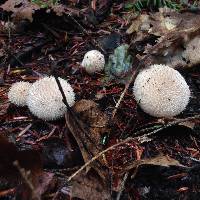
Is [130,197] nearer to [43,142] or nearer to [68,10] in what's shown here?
[43,142]

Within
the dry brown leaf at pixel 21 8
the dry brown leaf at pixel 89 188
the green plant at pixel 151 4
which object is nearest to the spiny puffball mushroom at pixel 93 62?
the dry brown leaf at pixel 21 8

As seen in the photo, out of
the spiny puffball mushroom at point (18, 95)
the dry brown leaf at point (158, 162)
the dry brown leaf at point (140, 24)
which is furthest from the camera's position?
the dry brown leaf at point (140, 24)

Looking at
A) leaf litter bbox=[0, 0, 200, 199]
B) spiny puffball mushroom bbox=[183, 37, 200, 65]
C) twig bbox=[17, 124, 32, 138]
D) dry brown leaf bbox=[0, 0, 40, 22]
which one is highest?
dry brown leaf bbox=[0, 0, 40, 22]

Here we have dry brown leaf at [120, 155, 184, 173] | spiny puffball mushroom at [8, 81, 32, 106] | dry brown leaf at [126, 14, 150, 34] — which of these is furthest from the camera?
dry brown leaf at [126, 14, 150, 34]

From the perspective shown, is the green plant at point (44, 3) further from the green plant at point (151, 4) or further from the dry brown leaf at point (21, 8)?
the green plant at point (151, 4)

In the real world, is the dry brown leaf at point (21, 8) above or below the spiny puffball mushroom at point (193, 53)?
above

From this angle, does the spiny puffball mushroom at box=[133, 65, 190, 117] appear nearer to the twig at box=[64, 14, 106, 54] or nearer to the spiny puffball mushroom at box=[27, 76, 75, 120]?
the spiny puffball mushroom at box=[27, 76, 75, 120]

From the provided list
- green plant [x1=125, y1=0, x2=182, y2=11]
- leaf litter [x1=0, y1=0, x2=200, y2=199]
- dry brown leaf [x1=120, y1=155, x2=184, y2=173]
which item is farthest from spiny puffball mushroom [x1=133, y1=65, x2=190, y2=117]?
green plant [x1=125, y1=0, x2=182, y2=11]
